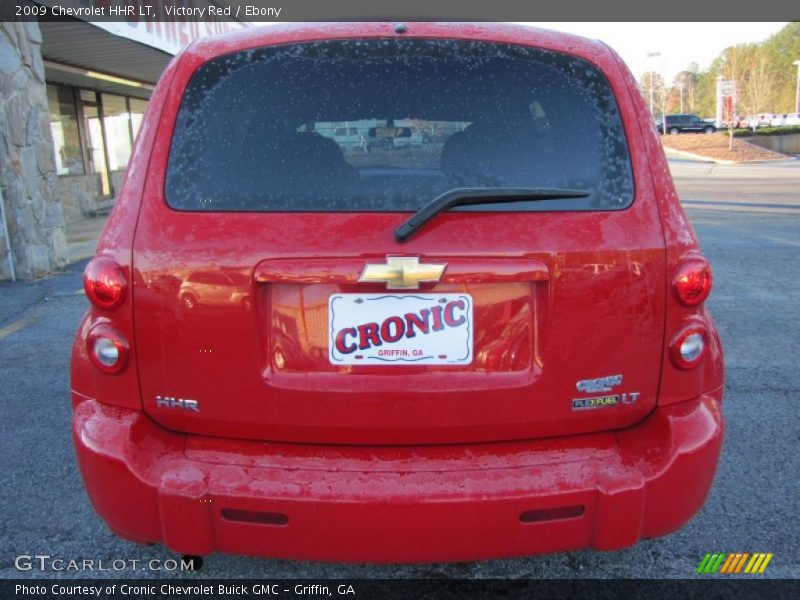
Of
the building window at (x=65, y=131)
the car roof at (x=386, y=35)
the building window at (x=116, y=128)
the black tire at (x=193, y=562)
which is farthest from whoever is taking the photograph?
the building window at (x=116, y=128)

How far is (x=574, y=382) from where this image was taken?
190 cm

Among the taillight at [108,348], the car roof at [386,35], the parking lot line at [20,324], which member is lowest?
the parking lot line at [20,324]

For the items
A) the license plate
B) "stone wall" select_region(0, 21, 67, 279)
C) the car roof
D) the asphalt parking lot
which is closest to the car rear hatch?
the license plate

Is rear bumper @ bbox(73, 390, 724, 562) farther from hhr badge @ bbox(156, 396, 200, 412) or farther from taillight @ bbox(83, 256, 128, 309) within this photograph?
taillight @ bbox(83, 256, 128, 309)

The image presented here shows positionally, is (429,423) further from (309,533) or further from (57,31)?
(57,31)

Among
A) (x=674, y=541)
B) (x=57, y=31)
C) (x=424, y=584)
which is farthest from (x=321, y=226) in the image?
(x=57, y=31)

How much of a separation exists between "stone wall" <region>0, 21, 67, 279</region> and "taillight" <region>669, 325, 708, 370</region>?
24.4ft

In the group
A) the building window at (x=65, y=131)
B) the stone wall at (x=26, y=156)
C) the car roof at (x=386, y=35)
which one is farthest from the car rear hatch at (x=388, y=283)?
the building window at (x=65, y=131)

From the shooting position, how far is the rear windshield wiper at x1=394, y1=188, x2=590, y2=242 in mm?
1810

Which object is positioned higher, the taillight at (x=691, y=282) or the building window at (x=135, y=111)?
the building window at (x=135, y=111)

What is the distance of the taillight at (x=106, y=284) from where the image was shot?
1.90 meters

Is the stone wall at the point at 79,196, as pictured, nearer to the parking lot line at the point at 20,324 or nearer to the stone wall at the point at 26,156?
the stone wall at the point at 26,156

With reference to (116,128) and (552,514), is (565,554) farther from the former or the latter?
(116,128)

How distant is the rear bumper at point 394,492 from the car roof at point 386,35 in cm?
117
